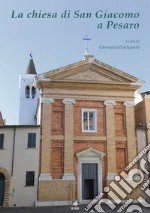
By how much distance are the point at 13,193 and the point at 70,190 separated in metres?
3.98

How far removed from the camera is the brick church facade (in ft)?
67.6

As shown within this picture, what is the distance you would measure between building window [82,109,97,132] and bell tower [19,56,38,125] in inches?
588

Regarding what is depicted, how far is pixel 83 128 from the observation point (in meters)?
22.0

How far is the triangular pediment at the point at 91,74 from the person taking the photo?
74.1 feet

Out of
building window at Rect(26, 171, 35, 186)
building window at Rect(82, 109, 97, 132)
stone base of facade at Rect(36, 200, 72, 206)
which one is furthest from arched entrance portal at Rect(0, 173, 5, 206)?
building window at Rect(82, 109, 97, 132)

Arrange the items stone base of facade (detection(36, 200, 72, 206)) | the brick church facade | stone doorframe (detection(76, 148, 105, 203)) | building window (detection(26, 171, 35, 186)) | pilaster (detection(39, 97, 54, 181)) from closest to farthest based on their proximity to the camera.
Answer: stone base of facade (detection(36, 200, 72, 206))
building window (detection(26, 171, 35, 186))
pilaster (detection(39, 97, 54, 181))
the brick church facade
stone doorframe (detection(76, 148, 105, 203))

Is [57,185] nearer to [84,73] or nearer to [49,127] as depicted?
[49,127]

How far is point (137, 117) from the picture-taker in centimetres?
2434

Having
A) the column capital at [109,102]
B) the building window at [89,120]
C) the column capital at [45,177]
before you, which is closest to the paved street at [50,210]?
the column capital at [45,177]

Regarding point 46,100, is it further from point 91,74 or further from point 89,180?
point 89,180

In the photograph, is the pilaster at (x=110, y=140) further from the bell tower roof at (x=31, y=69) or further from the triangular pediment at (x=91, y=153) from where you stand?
the bell tower roof at (x=31, y=69)

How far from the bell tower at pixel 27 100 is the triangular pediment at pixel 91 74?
14.6m

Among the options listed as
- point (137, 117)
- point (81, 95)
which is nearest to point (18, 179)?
point (81, 95)

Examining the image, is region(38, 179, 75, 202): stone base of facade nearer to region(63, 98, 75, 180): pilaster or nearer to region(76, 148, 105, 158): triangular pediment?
region(63, 98, 75, 180): pilaster
